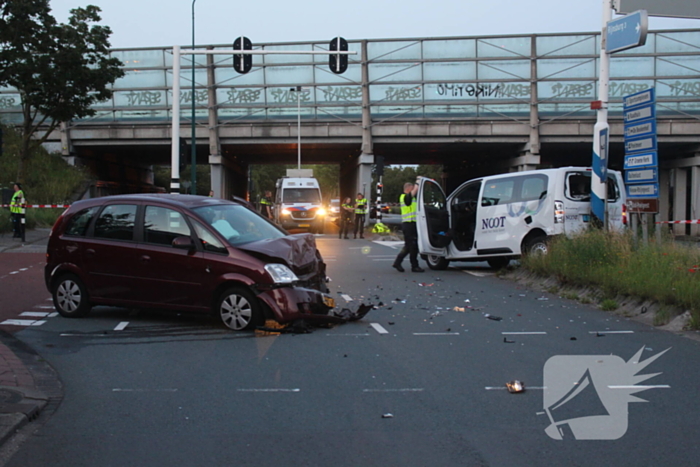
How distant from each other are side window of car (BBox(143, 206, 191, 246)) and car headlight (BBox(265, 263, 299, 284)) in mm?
1201

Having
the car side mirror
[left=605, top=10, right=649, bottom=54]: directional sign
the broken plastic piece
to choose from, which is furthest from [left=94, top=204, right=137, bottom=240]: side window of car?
[left=605, top=10, right=649, bottom=54]: directional sign

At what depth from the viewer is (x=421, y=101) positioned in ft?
127

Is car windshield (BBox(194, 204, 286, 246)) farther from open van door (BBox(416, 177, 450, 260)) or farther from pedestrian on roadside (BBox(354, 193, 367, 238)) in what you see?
pedestrian on roadside (BBox(354, 193, 367, 238))

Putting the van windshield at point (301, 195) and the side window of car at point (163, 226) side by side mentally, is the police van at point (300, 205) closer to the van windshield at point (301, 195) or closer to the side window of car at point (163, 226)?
the van windshield at point (301, 195)

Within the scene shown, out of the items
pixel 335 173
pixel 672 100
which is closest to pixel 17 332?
pixel 672 100

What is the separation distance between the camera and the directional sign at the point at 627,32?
40.6ft

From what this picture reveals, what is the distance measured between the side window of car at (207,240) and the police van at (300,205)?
25260 millimetres

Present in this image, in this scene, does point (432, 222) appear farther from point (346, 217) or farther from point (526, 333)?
point (346, 217)

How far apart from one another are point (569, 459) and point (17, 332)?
22.2ft

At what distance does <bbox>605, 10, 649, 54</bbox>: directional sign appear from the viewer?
12.4 m

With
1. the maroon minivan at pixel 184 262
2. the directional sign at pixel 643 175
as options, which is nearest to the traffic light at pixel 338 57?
the directional sign at pixel 643 175

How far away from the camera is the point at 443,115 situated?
38500mm

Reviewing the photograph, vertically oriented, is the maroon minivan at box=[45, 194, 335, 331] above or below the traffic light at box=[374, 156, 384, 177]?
below

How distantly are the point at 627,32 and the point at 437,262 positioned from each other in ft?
19.6
